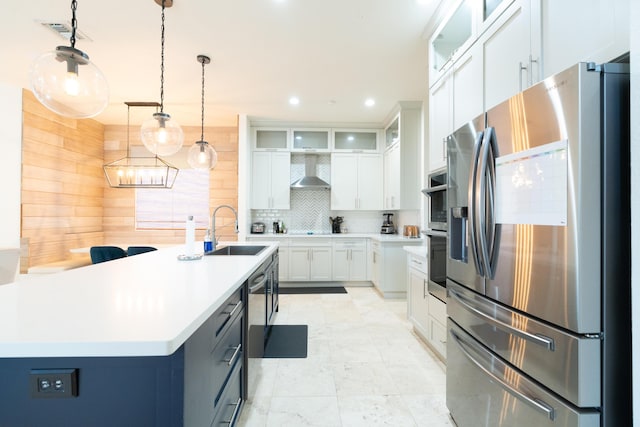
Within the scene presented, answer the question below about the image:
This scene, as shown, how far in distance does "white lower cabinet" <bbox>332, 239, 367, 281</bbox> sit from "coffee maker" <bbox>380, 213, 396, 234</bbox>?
0.46 metres

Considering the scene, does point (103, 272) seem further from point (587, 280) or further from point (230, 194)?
point (230, 194)

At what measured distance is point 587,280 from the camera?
37.6 inches

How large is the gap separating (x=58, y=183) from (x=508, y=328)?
569 cm

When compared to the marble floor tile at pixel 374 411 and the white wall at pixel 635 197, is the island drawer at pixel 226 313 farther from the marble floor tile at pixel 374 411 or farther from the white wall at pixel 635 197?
the white wall at pixel 635 197

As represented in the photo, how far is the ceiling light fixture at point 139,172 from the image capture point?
5462 mm

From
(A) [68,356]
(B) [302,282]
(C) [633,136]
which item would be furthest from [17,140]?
(C) [633,136]

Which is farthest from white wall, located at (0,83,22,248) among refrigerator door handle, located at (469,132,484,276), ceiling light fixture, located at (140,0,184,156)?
refrigerator door handle, located at (469,132,484,276)

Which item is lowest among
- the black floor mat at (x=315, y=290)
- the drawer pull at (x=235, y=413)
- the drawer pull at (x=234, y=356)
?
the black floor mat at (x=315, y=290)

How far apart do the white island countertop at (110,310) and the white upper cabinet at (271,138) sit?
3.83 meters

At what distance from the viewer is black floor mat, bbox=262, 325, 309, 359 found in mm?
2641

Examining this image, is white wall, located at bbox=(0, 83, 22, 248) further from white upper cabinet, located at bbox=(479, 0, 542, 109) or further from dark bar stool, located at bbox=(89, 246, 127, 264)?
white upper cabinet, located at bbox=(479, 0, 542, 109)

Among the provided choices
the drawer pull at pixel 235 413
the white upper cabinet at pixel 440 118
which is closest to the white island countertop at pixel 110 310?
the drawer pull at pixel 235 413

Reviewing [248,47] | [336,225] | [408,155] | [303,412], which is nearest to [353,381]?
[303,412]

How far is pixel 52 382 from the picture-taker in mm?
786
